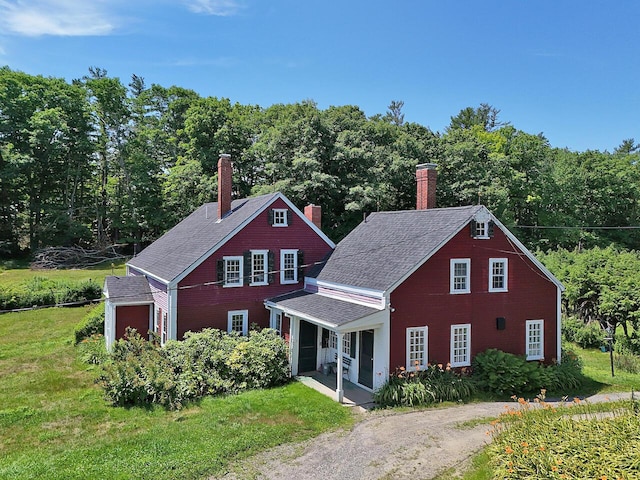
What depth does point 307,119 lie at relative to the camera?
3656cm

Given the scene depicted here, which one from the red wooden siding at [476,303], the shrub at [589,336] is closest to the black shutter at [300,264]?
the red wooden siding at [476,303]

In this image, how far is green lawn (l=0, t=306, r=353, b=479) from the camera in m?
10.0

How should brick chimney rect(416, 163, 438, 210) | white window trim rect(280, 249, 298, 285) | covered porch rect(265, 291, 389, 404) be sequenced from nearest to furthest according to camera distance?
covered porch rect(265, 291, 389, 404)
brick chimney rect(416, 163, 438, 210)
white window trim rect(280, 249, 298, 285)

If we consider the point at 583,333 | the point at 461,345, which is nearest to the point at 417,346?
the point at 461,345

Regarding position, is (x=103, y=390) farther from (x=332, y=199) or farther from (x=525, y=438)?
(x=332, y=199)

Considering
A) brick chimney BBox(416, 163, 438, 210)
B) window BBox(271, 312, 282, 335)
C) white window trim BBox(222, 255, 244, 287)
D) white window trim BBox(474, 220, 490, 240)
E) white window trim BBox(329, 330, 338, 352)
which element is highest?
brick chimney BBox(416, 163, 438, 210)

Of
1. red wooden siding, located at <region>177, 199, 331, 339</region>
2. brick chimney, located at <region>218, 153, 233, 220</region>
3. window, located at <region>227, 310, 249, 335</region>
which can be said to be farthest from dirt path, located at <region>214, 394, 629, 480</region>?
brick chimney, located at <region>218, 153, 233, 220</region>

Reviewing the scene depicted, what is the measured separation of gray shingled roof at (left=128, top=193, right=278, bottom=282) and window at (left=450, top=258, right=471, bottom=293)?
336 inches

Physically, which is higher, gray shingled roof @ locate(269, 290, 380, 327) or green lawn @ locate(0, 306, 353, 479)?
gray shingled roof @ locate(269, 290, 380, 327)

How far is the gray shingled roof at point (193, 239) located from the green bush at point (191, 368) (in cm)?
328

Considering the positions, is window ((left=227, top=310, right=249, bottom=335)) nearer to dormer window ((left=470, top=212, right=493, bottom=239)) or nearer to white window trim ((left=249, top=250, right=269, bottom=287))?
white window trim ((left=249, top=250, right=269, bottom=287))

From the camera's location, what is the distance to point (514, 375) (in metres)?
15.8

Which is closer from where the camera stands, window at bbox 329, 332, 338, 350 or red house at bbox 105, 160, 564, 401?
red house at bbox 105, 160, 564, 401

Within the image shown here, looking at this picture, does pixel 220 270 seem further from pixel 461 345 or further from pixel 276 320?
pixel 461 345
